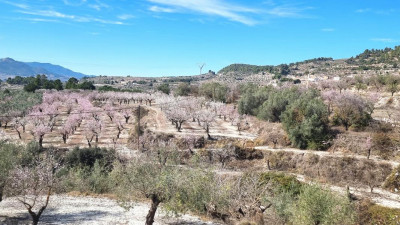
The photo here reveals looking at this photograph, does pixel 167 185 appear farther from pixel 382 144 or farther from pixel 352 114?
pixel 352 114

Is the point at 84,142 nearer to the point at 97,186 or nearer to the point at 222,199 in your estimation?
the point at 97,186

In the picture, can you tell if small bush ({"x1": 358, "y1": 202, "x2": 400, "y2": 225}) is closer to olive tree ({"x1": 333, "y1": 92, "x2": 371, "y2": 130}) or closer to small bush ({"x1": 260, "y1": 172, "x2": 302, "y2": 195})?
small bush ({"x1": 260, "y1": 172, "x2": 302, "y2": 195})

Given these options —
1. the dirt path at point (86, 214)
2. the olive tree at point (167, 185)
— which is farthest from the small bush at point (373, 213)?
the olive tree at point (167, 185)

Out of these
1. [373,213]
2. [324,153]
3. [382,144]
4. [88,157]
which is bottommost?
[373,213]

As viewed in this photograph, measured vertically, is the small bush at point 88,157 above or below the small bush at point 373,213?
above

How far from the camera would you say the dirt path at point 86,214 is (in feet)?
64.9

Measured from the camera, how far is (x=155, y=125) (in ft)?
202

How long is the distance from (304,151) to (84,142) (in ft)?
116

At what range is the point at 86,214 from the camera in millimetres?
21359

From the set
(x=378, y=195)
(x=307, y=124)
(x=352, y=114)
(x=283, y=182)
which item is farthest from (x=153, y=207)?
(x=352, y=114)

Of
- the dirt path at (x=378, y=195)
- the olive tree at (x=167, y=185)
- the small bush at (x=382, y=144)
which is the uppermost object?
the olive tree at (x=167, y=185)

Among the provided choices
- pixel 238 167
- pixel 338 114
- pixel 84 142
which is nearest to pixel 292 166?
pixel 238 167

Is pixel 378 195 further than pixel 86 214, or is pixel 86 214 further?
pixel 378 195

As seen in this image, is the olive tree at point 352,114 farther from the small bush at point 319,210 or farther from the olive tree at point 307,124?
the small bush at point 319,210
